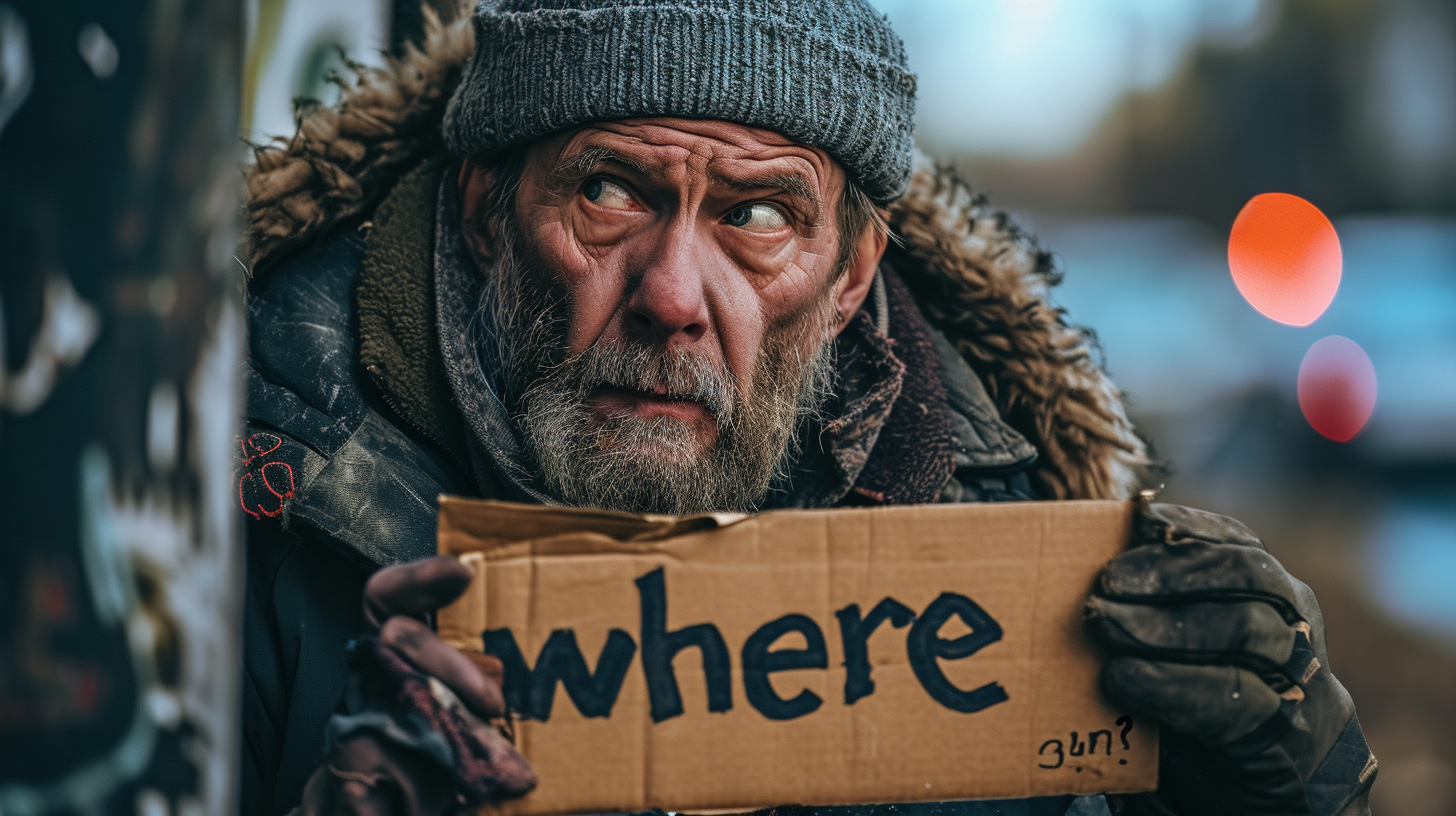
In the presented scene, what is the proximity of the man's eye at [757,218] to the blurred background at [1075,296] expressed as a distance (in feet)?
1.80

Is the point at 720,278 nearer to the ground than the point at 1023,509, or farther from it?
farther from it

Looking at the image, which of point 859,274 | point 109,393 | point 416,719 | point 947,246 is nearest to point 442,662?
point 416,719

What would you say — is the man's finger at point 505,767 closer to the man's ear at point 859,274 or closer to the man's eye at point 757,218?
the man's eye at point 757,218

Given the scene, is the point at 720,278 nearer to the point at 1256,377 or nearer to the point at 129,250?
the point at 129,250

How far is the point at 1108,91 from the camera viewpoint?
11.0m

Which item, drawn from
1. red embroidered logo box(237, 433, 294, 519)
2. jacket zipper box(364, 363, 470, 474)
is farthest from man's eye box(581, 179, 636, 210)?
red embroidered logo box(237, 433, 294, 519)

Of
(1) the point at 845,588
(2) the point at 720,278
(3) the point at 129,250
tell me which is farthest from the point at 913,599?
(3) the point at 129,250

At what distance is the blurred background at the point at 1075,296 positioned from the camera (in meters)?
0.78

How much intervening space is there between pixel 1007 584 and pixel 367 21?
316 centimetres

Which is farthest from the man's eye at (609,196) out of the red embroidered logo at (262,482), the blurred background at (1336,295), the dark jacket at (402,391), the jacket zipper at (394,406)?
the blurred background at (1336,295)

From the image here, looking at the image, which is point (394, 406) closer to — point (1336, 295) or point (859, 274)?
point (859, 274)

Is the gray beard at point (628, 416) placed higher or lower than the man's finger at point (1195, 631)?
higher

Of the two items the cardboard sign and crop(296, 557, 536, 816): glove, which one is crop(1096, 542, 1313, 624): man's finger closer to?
the cardboard sign

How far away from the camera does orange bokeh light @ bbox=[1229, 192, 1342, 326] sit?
842cm
